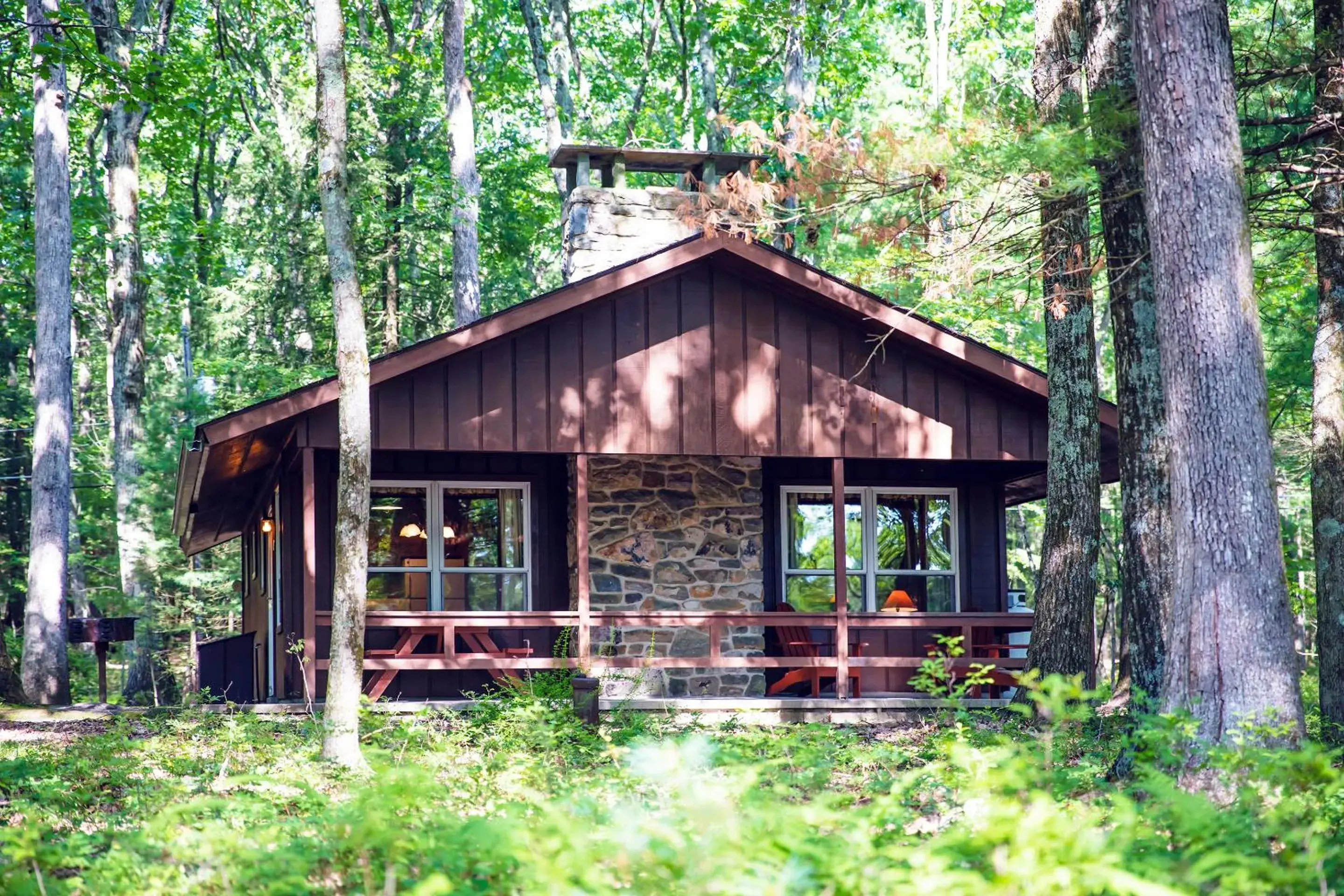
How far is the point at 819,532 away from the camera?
532 inches

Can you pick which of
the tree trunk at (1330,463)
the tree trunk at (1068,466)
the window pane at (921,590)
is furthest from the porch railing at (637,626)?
the tree trunk at (1330,463)

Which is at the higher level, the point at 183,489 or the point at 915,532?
the point at 183,489

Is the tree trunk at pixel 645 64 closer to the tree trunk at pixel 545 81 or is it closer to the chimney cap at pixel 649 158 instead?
the tree trunk at pixel 545 81

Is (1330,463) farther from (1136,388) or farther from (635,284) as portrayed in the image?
(635,284)

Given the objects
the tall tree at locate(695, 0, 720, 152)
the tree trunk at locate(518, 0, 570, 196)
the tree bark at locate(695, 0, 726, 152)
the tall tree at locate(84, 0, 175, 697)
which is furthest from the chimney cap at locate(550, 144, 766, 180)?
the tree bark at locate(695, 0, 726, 152)

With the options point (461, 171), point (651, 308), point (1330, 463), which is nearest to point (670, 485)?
point (651, 308)

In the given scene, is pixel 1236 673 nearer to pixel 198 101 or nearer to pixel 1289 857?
pixel 1289 857

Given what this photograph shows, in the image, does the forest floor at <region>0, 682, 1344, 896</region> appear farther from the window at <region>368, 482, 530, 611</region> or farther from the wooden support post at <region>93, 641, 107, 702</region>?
the wooden support post at <region>93, 641, 107, 702</region>

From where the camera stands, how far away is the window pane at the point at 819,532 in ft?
43.8

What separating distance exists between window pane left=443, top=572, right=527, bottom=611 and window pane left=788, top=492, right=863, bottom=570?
2.82 metres

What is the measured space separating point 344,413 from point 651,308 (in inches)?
152

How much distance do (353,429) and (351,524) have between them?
624 millimetres

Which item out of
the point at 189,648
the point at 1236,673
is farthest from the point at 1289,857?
the point at 189,648

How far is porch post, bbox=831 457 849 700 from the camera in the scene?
37.2 ft
